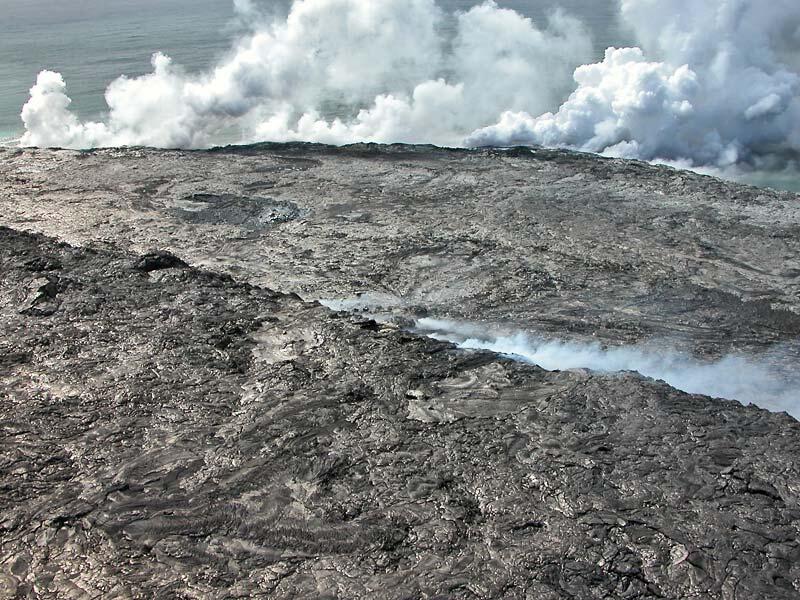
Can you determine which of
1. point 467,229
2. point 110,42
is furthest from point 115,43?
point 467,229

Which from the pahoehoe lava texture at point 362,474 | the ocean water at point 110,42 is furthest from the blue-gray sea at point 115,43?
the pahoehoe lava texture at point 362,474

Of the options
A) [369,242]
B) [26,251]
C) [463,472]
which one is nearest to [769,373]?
[463,472]

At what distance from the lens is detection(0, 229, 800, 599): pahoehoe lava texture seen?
6.54 metres

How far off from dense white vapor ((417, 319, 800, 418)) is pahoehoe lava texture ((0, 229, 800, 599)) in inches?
79.2

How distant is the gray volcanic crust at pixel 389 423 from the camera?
21.8 feet

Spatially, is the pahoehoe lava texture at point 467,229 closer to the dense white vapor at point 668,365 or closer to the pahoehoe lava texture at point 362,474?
the dense white vapor at point 668,365

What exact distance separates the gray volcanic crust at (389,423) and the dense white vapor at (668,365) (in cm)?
49

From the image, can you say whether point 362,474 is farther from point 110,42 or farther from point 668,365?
point 110,42

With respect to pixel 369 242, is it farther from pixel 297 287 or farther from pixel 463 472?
pixel 463 472

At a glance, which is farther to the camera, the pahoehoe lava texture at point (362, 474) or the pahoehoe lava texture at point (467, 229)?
→ the pahoehoe lava texture at point (467, 229)

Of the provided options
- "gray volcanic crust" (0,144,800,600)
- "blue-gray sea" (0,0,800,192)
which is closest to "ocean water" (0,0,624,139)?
"blue-gray sea" (0,0,800,192)

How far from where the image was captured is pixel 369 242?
15.9 metres

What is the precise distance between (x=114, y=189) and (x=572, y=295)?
12.6m

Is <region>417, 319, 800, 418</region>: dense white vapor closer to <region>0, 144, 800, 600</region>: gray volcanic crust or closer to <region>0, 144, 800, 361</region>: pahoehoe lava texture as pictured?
<region>0, 144, 800, 361</region>: pahoehoe lava texture
